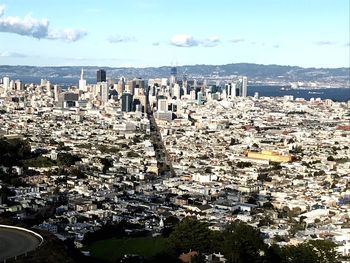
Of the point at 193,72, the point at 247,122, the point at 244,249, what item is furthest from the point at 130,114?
the point at 193,72

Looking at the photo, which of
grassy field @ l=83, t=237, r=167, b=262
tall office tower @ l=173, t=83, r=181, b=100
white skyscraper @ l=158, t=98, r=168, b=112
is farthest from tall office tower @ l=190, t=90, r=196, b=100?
A: grassy field @ l=83, t=237, r=167, b=262

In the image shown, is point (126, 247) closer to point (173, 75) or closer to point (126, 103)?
point (126, 103)

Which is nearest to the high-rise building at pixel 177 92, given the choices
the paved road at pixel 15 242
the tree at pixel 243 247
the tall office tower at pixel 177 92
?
the tall office tower at pixel 177 92

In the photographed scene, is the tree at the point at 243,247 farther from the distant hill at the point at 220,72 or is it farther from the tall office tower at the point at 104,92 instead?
the distant hill at the point at 220,72

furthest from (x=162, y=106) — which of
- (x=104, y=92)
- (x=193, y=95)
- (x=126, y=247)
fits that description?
(x=126, y=247)

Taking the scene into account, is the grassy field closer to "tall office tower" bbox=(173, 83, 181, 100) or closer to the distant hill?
"tall office tower" bbox=(173, 83, 181, 100)
